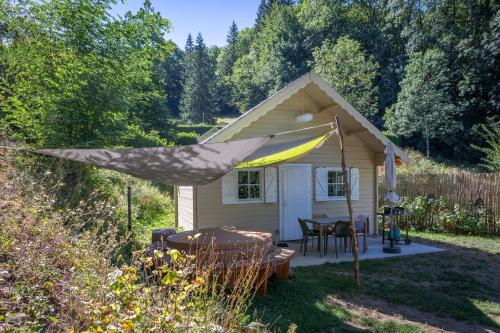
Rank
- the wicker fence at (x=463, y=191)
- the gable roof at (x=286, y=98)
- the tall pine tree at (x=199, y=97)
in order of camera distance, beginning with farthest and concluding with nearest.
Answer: the tall pine tree at (x=199, y=97) → the wicker fence at (x=463, y=191) → the gable roof at (x=286, y=98)

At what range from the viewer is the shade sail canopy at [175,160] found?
15.6ft

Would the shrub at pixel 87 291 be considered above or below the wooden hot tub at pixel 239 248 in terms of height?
above

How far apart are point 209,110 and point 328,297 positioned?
42.7 metres

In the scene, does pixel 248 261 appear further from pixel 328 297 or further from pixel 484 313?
pixel 484 313

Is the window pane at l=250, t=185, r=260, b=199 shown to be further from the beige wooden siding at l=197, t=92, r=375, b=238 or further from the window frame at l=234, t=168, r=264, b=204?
the beige wooden siding at l=197, t=92, r=375, b=238

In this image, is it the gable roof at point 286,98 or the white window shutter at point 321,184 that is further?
the white window shutter at point 321,184

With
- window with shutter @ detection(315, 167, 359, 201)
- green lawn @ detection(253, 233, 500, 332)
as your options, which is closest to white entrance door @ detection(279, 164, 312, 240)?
window with shutter @ detection(315, 167, 359, 201)


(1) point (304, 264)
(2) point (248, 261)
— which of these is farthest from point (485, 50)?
(2) point (248, 261)

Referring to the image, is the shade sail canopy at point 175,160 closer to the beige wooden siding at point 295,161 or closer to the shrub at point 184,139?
the beige wooden siding at point 295,161

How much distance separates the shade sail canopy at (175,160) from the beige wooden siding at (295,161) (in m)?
2.70

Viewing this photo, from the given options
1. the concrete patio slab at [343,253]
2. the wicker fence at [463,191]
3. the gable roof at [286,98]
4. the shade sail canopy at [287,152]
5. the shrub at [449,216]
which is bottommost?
the concrete patio slab at [343,253]

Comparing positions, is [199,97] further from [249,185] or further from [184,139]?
[249,185]

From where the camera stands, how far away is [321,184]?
9312 mm

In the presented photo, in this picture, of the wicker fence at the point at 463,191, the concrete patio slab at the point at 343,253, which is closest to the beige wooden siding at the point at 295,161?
the concrete patio slab at the point at 343,253
